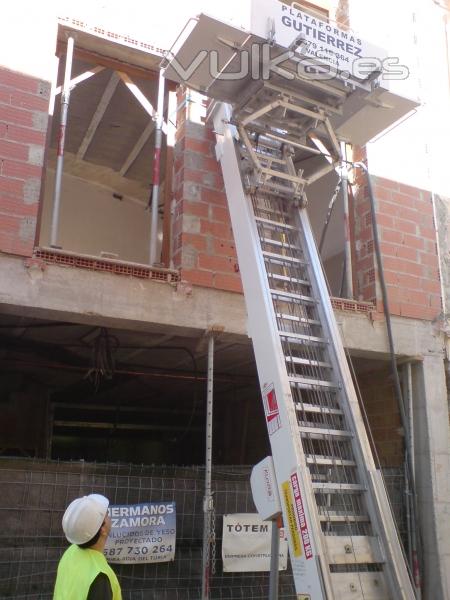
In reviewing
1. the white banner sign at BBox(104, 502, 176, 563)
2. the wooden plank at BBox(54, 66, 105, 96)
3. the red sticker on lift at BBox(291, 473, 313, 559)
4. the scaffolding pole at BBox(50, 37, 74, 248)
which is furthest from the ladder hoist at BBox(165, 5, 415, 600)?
the white banner sign at BBox(104, 502, 176, 563)

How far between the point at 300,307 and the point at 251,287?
1.42 ft

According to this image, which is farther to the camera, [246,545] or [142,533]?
[246,545]

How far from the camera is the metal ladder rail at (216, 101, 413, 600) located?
3.72 metres

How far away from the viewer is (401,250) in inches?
324

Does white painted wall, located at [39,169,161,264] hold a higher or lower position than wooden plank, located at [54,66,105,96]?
higher

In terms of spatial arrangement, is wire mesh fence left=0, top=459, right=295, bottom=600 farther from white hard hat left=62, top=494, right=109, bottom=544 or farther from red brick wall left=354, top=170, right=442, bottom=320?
white hard hat left=62, top=494, right=109, bottom=544

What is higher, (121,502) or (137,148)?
(137,148)

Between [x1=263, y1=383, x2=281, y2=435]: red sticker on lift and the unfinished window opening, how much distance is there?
4.81 metres

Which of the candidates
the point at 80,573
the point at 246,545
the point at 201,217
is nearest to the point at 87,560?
the point at 80,573

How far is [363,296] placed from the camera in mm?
8086

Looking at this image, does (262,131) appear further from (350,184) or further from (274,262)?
(350,184)

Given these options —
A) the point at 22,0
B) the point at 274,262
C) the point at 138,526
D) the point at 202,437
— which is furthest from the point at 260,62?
the point at 202,437

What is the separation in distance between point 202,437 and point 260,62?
9.20 metres

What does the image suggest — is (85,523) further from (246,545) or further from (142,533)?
(246,545)
